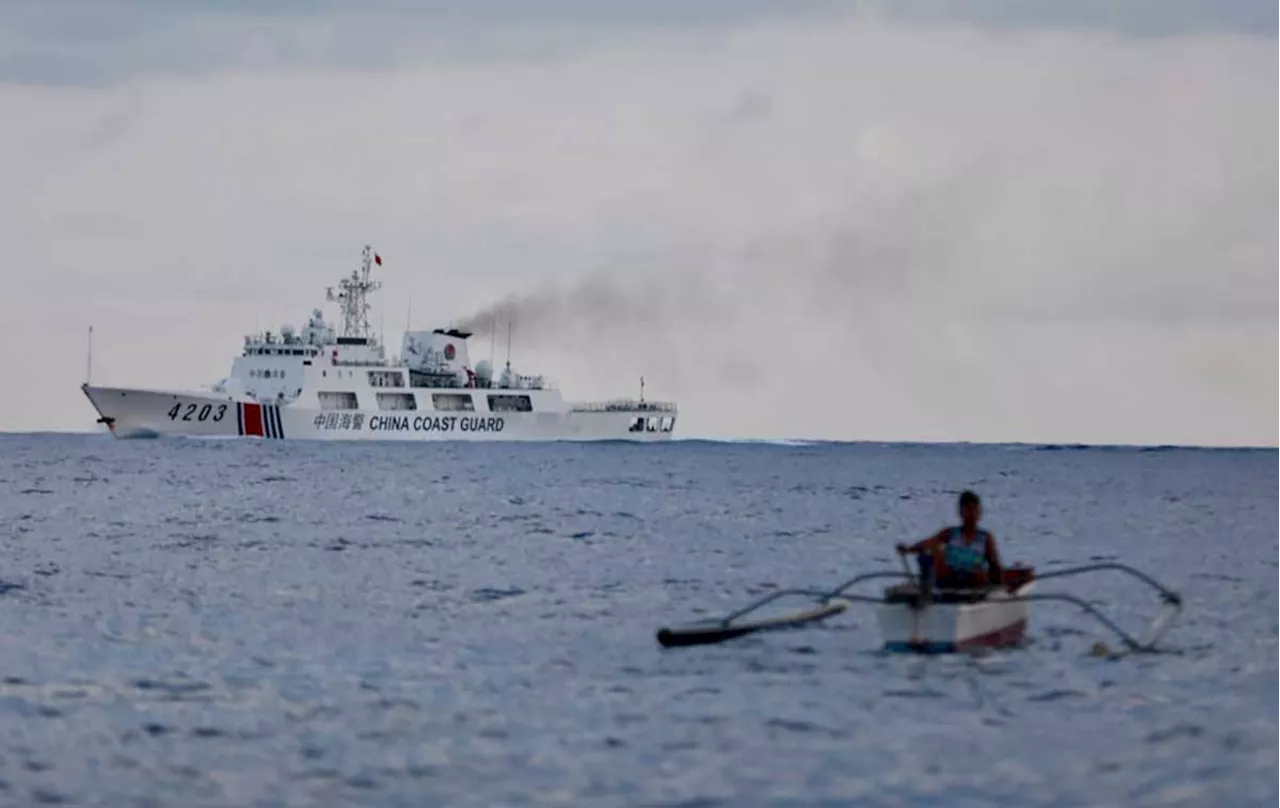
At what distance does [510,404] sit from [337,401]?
16.5 metres

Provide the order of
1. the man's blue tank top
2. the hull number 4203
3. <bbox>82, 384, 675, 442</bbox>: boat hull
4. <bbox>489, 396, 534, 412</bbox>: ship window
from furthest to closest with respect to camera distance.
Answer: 1. <bbox>489, 396, 534, 412</bbox>: ship window
2. the hull number 4203
3. <bbox>82, 384, 675, 442</bbox>: boat hull
4. the man's blue tank top

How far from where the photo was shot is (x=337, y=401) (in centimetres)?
16088

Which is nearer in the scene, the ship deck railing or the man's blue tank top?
the man's blue tank top

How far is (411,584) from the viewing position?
45312mm

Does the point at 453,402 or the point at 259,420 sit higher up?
the point at 453,402

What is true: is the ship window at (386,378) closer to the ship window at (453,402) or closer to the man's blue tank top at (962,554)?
the ship window at (453,402)

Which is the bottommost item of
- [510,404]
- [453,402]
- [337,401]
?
[337,401]

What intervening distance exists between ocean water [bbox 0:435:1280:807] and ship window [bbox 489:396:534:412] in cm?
10410

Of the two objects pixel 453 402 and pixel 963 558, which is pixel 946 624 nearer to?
pixel 963 558

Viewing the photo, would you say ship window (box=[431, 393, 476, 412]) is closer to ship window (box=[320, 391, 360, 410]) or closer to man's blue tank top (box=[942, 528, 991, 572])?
ship window (box=[320, 391, 360, 410])

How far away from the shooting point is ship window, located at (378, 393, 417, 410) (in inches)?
6440

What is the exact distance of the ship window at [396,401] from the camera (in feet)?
537

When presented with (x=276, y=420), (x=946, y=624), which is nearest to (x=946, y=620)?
(x=946, y=624)

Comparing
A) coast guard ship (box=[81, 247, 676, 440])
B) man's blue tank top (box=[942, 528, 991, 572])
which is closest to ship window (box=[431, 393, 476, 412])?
coast guard ship (box=[81, 247, 676, 440])
